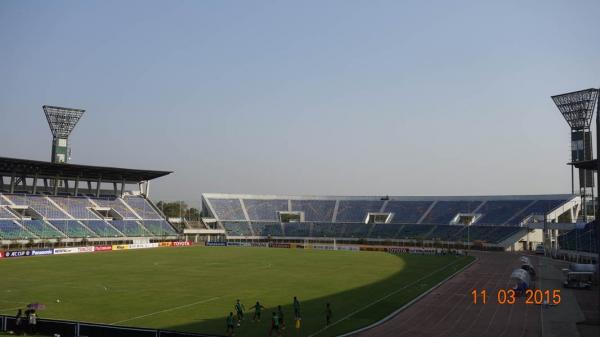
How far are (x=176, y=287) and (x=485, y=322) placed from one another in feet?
83.4

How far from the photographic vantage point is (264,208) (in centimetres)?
14825

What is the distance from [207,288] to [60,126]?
2969 inches

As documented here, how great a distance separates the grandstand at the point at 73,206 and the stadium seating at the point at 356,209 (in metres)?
48.6

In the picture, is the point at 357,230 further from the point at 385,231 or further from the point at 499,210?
the point at 499,210

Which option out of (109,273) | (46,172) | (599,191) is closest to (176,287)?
(109,273)

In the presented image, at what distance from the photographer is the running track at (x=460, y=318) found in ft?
91.3

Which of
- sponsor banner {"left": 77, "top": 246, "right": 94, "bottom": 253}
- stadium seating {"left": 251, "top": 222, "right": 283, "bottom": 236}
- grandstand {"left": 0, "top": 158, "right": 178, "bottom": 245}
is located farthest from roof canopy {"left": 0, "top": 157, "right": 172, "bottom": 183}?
stadium seating {"left": 251, "top": 222, "right": 283, "bottom": 236}

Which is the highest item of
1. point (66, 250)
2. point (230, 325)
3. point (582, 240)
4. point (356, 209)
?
point (356, 209)

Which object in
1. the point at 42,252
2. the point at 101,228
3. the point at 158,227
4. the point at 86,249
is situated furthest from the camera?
the point at 158,227

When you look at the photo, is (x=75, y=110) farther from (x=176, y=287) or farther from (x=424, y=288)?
(x=424, y=288)

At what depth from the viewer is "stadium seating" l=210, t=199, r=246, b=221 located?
13988cm

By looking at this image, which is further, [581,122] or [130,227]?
[130,227]

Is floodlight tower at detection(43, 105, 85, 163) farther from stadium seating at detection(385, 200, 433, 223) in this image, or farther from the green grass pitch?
stadium seating at detection(385, 200, 433, 223)

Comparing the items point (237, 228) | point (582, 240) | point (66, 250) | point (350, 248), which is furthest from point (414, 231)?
point (66, 250)
